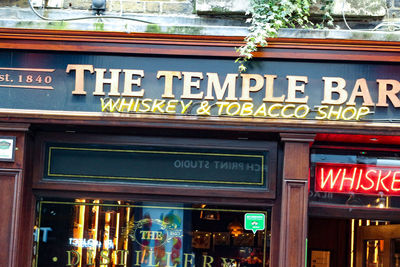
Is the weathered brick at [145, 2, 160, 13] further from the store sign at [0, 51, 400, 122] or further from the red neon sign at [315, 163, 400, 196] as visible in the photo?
the red neon sign at [315, 163, 400, 196]

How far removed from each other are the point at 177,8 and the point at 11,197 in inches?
121

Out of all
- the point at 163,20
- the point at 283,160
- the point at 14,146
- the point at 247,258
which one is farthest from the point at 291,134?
the point at 14,146

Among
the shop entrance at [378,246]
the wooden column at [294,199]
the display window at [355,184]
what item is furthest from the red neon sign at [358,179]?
the shop entrance at [378,246]

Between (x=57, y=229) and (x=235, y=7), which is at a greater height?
(x=235, y=7)

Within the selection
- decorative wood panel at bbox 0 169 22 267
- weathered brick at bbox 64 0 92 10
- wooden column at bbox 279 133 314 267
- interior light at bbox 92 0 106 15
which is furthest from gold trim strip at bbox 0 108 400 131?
weathered brick at bbox 64 0 92 10

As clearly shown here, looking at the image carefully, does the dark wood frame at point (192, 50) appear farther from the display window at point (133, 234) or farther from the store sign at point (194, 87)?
the display window at point (133, 234)

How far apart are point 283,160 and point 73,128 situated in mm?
2576

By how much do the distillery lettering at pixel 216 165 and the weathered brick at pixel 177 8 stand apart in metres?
1.88

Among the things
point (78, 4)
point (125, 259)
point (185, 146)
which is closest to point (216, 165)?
point (185, 146)

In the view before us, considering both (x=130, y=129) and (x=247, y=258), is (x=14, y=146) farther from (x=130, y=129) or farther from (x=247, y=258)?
(x=247, y=258)

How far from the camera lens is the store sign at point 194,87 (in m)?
7.44

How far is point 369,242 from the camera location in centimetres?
1102

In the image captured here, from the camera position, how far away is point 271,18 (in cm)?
739

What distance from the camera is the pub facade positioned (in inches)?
292
